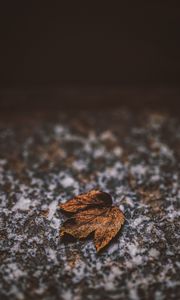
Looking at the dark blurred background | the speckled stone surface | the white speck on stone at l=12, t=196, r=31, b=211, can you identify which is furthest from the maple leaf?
the dark blurred background

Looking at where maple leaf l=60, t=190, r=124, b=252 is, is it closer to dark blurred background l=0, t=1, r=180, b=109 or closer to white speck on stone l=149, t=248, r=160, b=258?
white speck on stone l=149, t=248, r=160, b=258

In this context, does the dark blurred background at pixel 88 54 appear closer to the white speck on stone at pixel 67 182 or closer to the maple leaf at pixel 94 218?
the white speck on stone at pixel 67 182

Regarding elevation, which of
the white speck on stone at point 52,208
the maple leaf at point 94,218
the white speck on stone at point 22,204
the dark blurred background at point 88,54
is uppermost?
the dark blurred background at point 88,54

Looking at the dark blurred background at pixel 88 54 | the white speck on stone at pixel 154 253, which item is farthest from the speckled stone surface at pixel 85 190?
the dark blurred background at pixel 88 54

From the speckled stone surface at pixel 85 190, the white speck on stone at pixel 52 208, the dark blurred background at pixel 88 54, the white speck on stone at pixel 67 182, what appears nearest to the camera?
the speckled stone surface at pixel 85 190

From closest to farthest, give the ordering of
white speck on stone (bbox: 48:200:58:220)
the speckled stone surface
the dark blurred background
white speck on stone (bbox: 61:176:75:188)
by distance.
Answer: the speckled stone surface → white speck on stone (bbox: 48:200:58:220) → white speck on stone (bbox: 61:176:75:188) → the dark blurred background

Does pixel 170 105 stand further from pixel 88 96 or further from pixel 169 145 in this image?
Result: pixel 88 96
